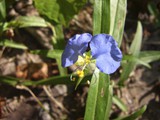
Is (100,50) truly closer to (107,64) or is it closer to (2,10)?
(107,64)

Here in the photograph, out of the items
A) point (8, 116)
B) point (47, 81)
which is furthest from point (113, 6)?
point (8, 116)

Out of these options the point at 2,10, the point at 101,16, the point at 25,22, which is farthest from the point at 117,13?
the point at 2,10

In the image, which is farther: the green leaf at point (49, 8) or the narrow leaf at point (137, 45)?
the narrow leaf at point (137, 45)

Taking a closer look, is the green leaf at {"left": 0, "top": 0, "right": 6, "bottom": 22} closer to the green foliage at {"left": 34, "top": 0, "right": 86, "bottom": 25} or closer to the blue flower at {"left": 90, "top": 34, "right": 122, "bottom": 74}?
the green foliage at {"left": 34, "top": 0, "right": 86, "bottom": 25}

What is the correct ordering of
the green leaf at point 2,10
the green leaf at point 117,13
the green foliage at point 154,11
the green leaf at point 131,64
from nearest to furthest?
the green leaf at point 117,13
the green leaf at point 2,10
the green leaf at point 131,64
the green foliage at point 154,11

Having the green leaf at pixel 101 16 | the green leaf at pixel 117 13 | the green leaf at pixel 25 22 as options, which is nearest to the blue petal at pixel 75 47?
the green leaf at pixel 101 16

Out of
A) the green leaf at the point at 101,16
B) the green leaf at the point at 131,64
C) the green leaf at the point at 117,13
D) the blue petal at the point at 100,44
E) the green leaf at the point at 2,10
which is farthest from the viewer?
the green leaf at the point at 131,64

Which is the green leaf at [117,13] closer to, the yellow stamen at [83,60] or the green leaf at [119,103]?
the yellow stamen at [83,60]
